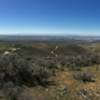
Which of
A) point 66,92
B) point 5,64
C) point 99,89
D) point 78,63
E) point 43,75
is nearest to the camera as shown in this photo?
point 66,92

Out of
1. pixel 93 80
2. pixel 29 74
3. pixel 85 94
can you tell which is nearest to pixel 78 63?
pixel 93 80

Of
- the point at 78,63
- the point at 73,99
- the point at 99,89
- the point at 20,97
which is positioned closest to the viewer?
the point at 20,97

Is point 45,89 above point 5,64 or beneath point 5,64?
beneath

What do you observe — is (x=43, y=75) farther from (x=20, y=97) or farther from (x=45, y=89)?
(x=20, y=97)

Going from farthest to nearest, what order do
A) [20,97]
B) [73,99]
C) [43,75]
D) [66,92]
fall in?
[43,75], [66,92], [73,99], [20,97]

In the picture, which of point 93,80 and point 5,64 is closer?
point 5,64

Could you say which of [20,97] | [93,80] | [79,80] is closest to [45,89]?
[20,97]

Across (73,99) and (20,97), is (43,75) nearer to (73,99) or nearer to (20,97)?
(73,99)

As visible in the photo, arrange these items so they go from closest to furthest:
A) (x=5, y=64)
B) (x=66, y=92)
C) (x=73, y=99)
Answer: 1. (x=73, y=99)
2. (x=66, y=92)
3. (x=5, y=64)

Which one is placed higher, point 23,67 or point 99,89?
point 23,67
